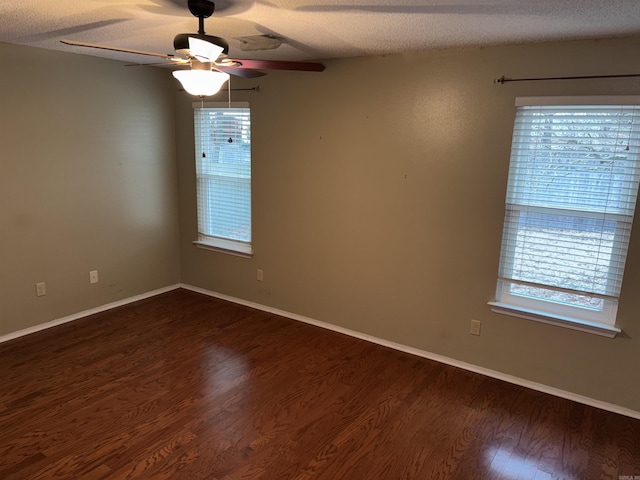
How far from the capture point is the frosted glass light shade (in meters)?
2.12

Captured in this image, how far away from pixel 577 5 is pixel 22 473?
335 centimetres

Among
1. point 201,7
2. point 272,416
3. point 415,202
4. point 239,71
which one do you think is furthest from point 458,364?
point 201,7

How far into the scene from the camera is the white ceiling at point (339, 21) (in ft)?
6.84

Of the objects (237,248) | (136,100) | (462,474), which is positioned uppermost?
(136,100)

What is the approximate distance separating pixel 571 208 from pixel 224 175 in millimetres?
3001

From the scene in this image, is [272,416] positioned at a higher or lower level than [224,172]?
lower

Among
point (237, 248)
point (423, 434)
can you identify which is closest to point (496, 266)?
point (423, 434)

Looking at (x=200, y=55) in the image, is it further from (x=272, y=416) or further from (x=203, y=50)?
(x=272, y=416)

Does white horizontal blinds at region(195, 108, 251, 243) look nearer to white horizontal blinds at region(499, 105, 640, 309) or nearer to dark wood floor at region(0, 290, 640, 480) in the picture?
dark wood floor at region(0, 290, 640, 480)

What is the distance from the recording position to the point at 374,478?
2.26 metres

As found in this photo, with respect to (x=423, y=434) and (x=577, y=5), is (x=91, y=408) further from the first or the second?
(x=577, y=5)

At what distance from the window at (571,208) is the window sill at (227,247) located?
2344 millimetres

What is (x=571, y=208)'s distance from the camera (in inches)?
113

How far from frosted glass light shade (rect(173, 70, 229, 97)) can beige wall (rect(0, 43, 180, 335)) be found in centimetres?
211
